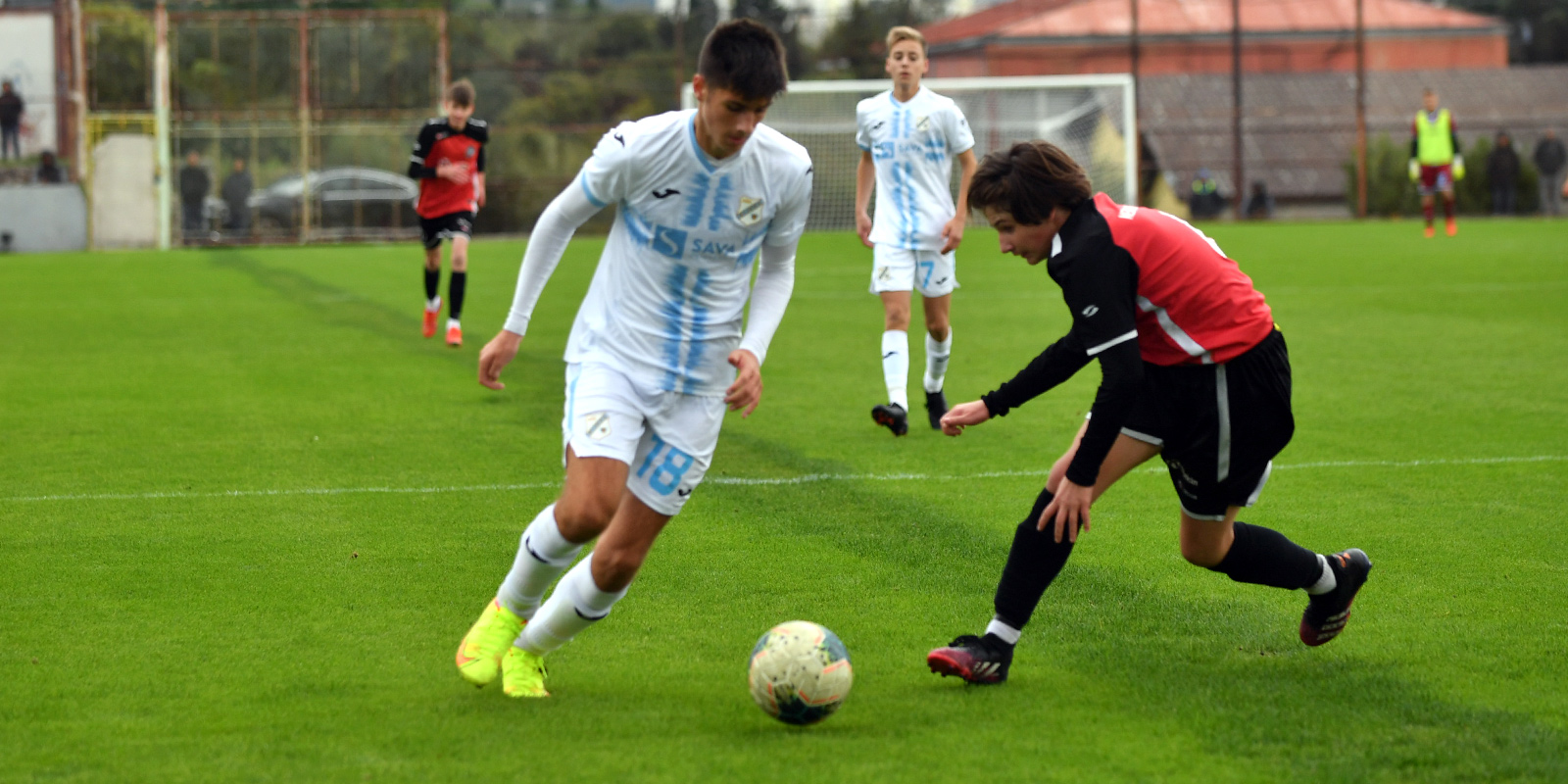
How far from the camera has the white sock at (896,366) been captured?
339 inches

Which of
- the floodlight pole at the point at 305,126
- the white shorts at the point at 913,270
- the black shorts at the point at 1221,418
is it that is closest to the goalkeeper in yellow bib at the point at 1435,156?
the white shorts at the point at 913,270

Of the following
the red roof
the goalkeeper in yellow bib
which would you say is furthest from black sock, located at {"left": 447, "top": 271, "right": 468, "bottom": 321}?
the red roof

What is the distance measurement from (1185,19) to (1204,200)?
13999 millimetres

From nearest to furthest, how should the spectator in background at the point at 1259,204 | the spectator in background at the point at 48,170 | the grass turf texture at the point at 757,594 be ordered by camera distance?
the grass turf texture at the point at 757,594
the spectator in background at the point at 48,170
the spectator in background at the point at 1259,204

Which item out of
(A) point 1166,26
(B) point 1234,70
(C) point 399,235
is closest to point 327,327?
(C) point 399,235

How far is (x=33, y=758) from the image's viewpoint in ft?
12.0

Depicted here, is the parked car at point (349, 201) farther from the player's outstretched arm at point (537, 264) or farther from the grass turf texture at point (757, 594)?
the player's outstretched arm at point (537, 264)

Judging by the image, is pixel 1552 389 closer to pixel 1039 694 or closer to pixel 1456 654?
pixel 1456 654

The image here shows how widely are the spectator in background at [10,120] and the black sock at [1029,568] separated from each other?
110ft

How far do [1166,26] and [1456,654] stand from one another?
4477 centimetres

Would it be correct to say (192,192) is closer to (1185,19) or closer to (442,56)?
(442,56)

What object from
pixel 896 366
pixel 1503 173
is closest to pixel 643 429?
pixel 896 366

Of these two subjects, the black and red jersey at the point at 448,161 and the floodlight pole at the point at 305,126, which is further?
the floodlight pole at the point at 305,126

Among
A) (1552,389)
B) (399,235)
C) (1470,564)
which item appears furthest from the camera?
(399,235)
